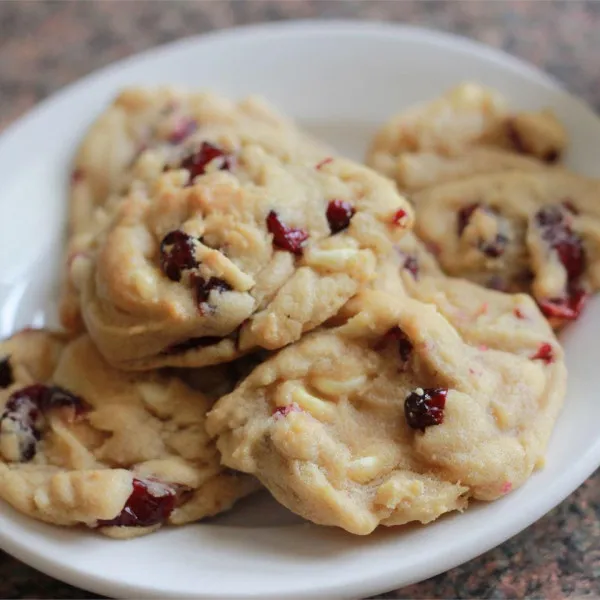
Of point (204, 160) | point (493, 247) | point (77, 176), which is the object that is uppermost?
point (204, 160)

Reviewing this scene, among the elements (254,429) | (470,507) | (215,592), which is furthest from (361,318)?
(215,592)

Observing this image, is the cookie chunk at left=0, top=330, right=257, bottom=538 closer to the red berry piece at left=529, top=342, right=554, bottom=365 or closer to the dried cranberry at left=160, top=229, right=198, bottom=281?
the dried cranberry at left=160, top=229, right=198, bottom=281

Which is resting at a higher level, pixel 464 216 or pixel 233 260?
pixel 233 260

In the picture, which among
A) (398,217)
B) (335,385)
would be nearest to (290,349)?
(335,385)

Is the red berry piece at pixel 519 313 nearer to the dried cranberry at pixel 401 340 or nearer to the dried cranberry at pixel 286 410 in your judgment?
the dried cranberry at pixel 401 340

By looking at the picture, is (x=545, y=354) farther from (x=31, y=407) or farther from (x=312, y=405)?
(x=31, y=407)

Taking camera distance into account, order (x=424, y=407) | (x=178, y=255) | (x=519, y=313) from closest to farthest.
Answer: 1. (x=424, y=407)
2. (x=178, y=255)
3. (x=519, y=313)
